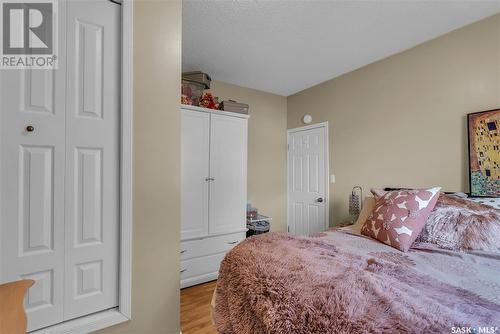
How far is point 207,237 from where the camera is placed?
8.67 feet

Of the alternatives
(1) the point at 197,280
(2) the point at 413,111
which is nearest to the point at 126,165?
(1) the point at 197,280

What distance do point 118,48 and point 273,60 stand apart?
1.76 m

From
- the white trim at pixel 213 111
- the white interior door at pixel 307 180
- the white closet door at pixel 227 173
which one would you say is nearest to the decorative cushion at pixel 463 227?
the white interior door at pixel 307 180

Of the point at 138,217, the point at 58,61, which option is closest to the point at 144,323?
the point at 138,217

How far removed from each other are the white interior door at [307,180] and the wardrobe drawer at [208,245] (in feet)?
3.69

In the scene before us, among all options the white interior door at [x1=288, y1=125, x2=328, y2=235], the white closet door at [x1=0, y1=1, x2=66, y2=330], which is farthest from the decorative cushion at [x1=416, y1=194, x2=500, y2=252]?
the white closet door at [x1=0, y1=1, x2=66, y2=330]

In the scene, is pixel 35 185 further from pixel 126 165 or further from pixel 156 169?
pixel 156 169

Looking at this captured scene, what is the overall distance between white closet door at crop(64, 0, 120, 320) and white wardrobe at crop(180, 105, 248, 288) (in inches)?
42.7

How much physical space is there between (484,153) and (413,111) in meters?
0.70

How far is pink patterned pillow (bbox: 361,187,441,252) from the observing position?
5.10ft

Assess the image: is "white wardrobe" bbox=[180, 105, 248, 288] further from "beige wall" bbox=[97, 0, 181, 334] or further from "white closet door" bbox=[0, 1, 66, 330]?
"white closet door" bbox=[0, 1, 66, 330]

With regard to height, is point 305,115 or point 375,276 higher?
point 305,115

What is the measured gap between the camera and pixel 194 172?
2568 mm

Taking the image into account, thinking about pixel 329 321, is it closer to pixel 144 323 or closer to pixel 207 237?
pixel 144 323
